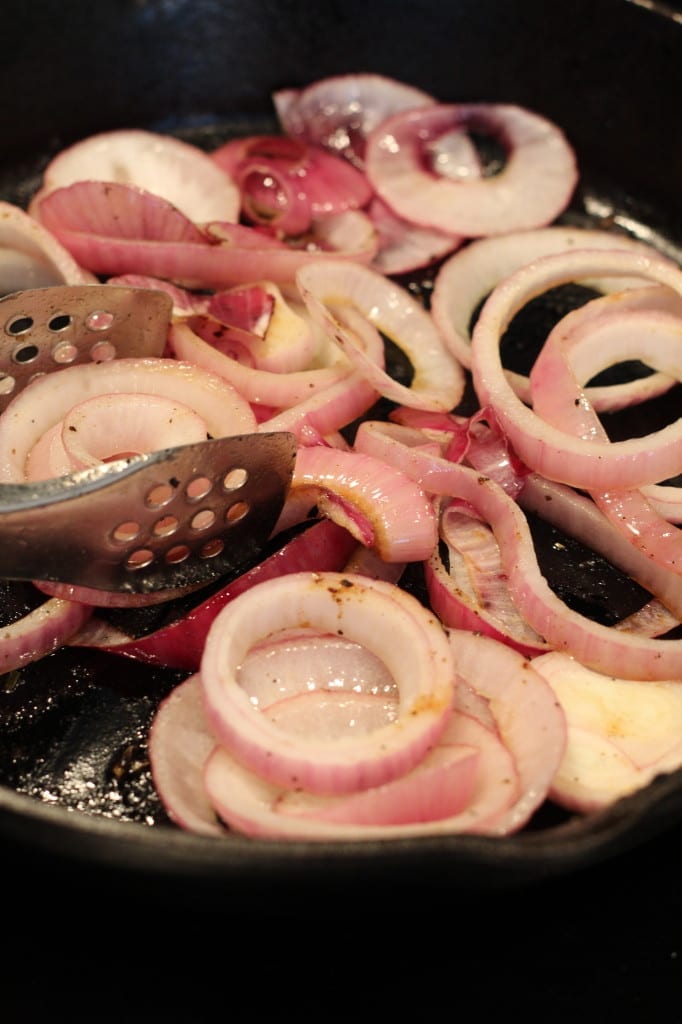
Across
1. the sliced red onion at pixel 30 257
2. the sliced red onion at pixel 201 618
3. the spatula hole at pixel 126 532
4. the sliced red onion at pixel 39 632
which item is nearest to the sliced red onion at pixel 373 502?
the sliced red onion at pixel 201 618

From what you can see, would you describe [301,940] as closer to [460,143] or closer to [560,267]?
[560,267]

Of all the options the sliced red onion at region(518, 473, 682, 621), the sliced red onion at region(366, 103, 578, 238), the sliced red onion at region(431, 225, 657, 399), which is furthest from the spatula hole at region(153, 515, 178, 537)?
the sliced red onion at region(366, 103, 578, 238)

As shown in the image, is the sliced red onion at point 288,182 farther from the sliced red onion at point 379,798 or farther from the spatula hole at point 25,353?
the sliced red onion at point 379,798

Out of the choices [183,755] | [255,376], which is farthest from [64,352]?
[183,755]

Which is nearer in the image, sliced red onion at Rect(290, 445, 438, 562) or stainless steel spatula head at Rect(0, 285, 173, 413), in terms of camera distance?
sliced red onion at Rect(290, 445, 438, 562)

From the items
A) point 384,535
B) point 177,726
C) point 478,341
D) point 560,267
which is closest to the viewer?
point 177,726

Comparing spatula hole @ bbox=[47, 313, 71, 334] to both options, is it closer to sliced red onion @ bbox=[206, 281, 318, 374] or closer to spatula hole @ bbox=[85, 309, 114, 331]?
spatula hole @ bbox=[85, 309, 114, 331]

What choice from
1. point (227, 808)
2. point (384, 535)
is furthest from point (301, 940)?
point (384, 535)
